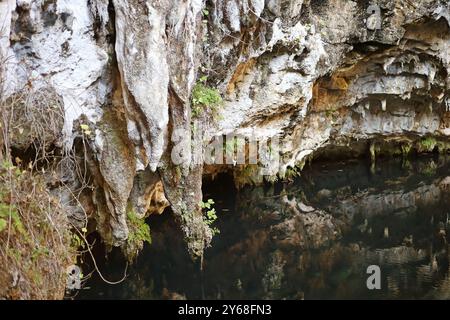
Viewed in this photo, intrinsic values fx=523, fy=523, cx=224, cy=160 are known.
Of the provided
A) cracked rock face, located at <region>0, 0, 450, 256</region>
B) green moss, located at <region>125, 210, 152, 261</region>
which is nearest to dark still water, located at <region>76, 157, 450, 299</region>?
green moss, located at <region>125, 210, 152, 261</region>

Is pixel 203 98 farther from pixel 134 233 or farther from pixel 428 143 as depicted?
pixel 428 143

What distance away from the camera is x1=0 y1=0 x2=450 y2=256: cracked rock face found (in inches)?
211

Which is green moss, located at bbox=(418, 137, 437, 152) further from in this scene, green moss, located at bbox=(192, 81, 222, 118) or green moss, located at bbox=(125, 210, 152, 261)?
green moss, located at bbox=(125, 210, 152, 261)

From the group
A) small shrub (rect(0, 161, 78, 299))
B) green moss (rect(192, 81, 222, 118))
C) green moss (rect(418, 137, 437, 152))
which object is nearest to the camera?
small shrub (rect(0, 161, 78, 299))

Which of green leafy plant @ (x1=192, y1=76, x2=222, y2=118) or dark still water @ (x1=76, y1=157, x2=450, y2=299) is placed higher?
green leafy plant @ (x1=192, y1=76, x2=222, y2=118)

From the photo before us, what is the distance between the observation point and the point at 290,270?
715 centimetres

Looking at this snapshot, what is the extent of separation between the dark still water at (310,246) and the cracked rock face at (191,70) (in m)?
0.67

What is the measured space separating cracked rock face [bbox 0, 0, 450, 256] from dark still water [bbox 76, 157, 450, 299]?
667 mm

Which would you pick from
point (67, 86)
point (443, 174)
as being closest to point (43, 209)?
point (67, 86)

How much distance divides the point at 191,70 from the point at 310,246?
3.58m

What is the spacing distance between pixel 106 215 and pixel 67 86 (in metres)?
1.63

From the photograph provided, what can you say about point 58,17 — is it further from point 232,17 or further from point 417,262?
point 417,262

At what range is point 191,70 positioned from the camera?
234 inches

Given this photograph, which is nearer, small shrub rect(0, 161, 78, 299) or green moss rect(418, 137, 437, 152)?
small shrub rect(0, 161, 78, 299)
